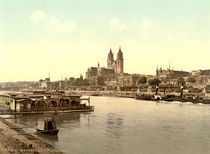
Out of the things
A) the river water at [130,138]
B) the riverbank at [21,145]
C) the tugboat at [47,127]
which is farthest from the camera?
the tugboat at [47,127]

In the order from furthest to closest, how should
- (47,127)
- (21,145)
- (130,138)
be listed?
(130,138) → (47,127) → (21,145)

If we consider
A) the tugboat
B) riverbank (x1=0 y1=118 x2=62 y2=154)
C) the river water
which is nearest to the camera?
riverbank (x1=0 y1=118 x2=62 y2=154)

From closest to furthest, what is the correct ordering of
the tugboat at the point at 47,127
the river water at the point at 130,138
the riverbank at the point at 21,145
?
the riverbank at the point at 21,145 → the river water at the point at 130,138 → the tugboat at the point at 47,127

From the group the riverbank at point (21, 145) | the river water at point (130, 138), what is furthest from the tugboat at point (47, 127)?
the riverbank at point (21, 145)

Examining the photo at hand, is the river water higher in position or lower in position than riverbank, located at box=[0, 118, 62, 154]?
lower

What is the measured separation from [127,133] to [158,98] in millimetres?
114358

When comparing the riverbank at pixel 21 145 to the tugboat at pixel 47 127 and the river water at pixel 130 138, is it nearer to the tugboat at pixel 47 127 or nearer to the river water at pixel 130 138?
the river water at pixel 130 138

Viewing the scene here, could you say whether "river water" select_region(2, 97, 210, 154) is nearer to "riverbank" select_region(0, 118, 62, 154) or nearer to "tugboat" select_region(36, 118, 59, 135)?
"tugboat" select_region(36, 118, 59, 135)

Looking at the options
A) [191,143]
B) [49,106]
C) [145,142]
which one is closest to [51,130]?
[145,142]

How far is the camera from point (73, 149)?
115ft

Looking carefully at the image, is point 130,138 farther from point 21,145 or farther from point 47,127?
point 21,145

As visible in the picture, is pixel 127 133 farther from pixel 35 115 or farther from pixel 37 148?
pixel 35 115

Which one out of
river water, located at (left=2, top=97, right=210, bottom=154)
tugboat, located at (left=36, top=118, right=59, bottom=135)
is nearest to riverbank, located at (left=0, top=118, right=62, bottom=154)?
river water, located at (left=2, top=97, right=210, bottom=154)

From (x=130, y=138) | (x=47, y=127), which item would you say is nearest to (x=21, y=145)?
(x=47, y=127)
